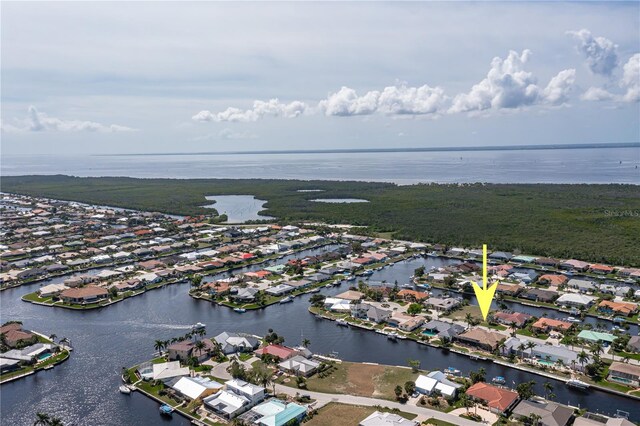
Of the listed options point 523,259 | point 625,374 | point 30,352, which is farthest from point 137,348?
point 523,259

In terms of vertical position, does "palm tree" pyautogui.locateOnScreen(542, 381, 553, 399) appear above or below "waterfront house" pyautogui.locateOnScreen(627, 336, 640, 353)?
below

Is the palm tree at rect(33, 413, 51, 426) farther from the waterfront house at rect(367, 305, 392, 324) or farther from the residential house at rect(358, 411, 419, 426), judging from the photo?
the waterfront house at rect(367, 305, 392, 324)

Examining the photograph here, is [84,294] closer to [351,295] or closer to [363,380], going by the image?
[351,295]

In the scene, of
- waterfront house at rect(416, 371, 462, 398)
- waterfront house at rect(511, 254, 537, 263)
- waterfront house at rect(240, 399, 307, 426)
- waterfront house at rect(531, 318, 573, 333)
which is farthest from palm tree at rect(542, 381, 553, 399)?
waterfront house at rect(511, 254, 537, 263)

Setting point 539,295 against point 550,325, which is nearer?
point 550,325

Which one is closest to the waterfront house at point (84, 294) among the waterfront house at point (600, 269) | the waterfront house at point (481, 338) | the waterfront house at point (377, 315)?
the waterfront house at point (377, 315)

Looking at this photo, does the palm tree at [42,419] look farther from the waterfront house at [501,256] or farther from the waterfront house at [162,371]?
the waterfront house at [501,256]

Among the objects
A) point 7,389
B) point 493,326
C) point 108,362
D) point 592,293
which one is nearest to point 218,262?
point 108,362
